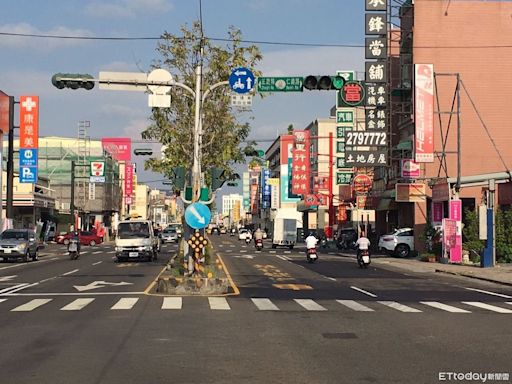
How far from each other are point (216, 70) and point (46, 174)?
64.3 m

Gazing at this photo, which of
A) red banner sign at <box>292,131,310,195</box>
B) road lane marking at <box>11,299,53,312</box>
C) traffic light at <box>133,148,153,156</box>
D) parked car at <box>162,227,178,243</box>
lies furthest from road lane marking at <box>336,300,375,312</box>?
red banner sign at <box>292,131,310,195</box>

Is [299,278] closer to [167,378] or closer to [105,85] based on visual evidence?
[105,85]

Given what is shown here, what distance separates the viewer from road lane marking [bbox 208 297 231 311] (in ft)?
51.7

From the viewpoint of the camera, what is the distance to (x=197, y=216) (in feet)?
62.8

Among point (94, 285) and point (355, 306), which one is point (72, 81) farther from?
point (355, 306)

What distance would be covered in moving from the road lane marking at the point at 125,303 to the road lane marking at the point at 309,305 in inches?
157

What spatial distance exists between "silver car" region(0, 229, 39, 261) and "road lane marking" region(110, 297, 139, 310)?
861 inches

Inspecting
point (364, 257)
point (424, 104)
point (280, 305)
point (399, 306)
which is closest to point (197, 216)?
point (280, 305)

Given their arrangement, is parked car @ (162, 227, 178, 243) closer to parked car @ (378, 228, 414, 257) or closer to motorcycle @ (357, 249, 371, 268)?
parked car @ (378, 228, 414, 257)

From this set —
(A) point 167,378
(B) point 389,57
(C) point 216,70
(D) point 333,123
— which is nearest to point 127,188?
(D) point 333,123

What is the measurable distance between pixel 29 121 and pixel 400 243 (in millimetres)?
27770

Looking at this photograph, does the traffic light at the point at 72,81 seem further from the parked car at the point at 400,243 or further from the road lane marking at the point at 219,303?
the parked car at the point at 400,243

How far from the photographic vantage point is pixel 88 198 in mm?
95688

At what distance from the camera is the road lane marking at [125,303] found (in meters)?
16.0
